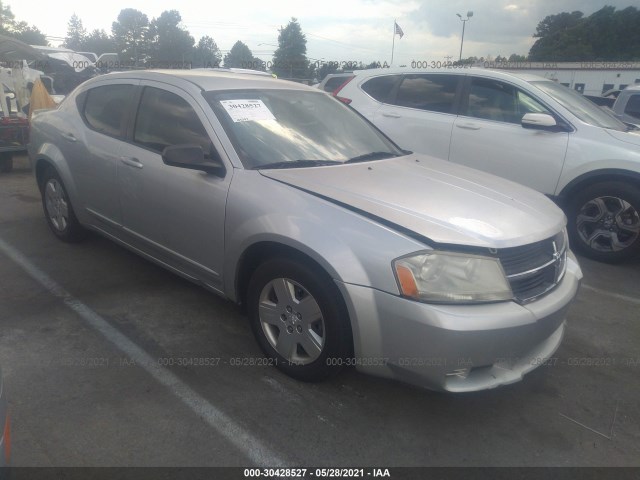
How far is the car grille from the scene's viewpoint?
2.58 m

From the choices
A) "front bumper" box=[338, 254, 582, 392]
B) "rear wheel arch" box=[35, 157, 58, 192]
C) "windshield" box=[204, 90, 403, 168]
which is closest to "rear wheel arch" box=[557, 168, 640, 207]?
"windshield" box=[204, 90, 403, 168]

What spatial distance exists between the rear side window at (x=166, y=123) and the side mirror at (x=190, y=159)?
0.54 ft

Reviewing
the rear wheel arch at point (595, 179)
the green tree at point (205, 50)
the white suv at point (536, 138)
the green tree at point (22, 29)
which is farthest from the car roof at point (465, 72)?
the green tree at point (22, 29)

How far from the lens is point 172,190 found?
3.46 metres

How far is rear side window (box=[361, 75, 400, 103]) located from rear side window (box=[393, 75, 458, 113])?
141 millimetres

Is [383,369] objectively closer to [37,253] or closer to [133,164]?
[133,164]

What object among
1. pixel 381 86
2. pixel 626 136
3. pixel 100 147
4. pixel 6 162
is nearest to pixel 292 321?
pixel 100 147

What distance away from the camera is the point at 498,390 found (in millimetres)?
3035

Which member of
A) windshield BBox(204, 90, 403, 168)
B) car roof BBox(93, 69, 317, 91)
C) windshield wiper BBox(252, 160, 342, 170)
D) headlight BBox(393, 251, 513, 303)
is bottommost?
headlight BBox(393, 251, 513, 303)

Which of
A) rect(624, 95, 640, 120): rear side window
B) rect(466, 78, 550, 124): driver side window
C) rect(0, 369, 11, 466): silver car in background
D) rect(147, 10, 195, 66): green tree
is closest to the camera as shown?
rect(0, 369, 11, 466): silver car in background

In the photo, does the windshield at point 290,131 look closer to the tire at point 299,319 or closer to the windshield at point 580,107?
the tire at point 299,319

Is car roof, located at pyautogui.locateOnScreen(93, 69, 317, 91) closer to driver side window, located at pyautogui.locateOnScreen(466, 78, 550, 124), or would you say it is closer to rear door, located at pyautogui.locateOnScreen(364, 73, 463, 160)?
rear door, located at pyautogui.locateOnScreen(364, 73, 463, 160)

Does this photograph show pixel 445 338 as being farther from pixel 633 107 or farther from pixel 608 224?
pixel 633 107

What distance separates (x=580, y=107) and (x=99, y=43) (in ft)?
318
